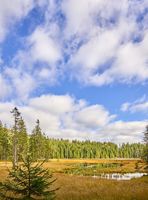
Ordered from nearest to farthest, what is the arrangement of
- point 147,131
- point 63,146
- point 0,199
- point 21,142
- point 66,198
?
point 0,199
point 66,198
point 147,131
point 21,142
point 63,146

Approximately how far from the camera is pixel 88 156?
196 meters

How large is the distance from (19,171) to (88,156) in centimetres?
18521

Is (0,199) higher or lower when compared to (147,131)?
lower

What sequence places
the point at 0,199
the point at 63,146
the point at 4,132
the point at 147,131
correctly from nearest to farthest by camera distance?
the point at 0,199 < the point at 147,131 < the point at 4,132 < the point at 63,146

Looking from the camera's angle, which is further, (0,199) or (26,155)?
(0,199)

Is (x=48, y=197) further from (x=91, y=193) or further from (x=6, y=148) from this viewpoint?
(x=6, y=148)

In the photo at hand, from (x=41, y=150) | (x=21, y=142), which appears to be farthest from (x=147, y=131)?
(x=41, y=150)

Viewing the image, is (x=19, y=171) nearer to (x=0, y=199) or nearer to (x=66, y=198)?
(x=0, y=199)

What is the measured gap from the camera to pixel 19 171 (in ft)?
42.9

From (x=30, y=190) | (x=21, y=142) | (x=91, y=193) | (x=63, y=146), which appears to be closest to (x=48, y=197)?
(x=30, y=190)

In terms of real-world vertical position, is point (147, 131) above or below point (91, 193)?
above

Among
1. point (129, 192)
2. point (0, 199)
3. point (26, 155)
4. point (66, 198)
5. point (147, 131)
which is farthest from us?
point (147, 131)

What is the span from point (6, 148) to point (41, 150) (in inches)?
427

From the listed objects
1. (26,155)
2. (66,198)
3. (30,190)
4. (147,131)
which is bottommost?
(66,198)
